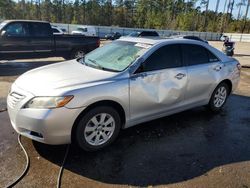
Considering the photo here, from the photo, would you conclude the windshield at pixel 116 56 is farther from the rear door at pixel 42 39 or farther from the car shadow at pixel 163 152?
the rear door at pixel 42 39

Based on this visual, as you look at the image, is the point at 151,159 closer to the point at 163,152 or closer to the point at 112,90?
the point at 163,152

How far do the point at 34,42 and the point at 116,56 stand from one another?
25.6ft

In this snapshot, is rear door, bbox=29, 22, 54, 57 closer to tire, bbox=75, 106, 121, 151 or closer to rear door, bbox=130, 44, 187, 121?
rear door, bbox=130, 44, 187, 121

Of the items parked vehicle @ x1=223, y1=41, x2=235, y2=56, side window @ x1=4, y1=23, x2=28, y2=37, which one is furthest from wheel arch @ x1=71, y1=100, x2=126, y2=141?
parked vehicle @ x1=223, y1=41, x2=235, y2=56

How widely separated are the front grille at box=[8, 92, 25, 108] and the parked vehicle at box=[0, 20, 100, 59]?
783 centimetres

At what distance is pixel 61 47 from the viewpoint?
12180 millimetres

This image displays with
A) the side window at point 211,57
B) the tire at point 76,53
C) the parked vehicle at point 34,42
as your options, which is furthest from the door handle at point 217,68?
the parked vehicle at point 34,42

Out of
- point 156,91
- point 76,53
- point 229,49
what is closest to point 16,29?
point 76,53

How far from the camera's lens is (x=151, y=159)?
3.92 m

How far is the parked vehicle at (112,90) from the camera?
362cm

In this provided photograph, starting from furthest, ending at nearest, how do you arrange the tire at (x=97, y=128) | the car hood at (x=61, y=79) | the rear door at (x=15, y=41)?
the rear door at (x=15, y=41)
the tire at (x=97, y=128)
the car hood at (x=61, y=79)

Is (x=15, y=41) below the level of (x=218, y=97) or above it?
above

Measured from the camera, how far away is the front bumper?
353 cm

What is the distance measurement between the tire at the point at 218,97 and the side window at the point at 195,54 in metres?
0.74
